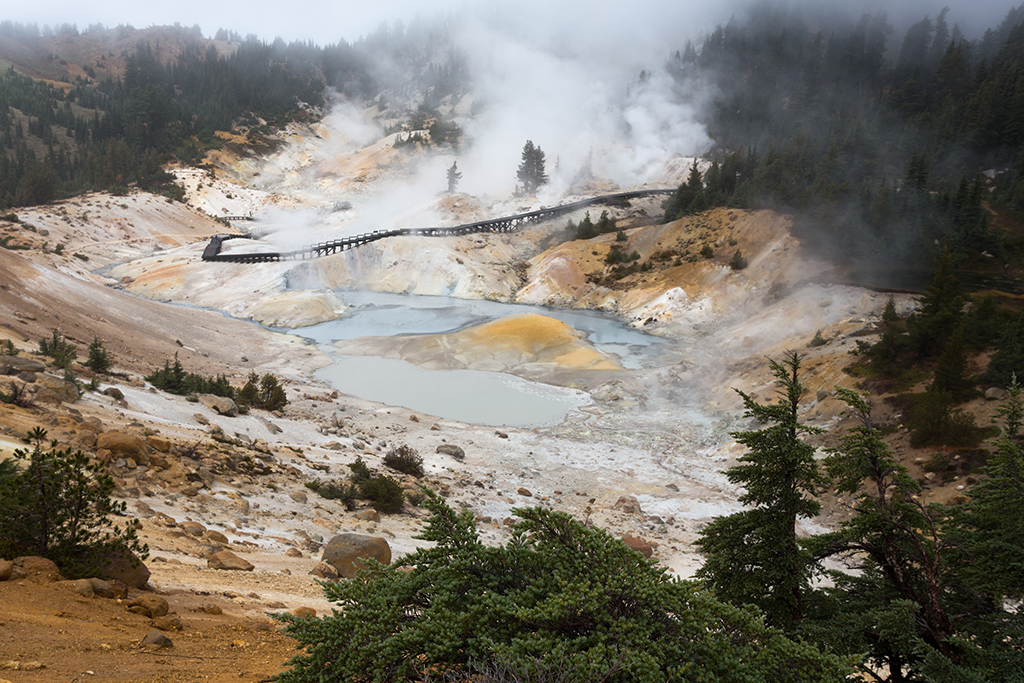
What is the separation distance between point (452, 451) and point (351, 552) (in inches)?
407

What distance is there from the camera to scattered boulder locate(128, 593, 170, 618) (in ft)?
23.0

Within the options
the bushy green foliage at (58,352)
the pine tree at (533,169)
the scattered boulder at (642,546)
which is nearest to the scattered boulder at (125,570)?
the scattered boulder at (642,546)

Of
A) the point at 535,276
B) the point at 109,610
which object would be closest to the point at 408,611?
the point at 109,610

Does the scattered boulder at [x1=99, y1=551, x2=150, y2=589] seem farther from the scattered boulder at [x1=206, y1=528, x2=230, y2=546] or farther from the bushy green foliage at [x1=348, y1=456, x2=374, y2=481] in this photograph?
the bushy green foliage at [x1=348, y1=456, x2=374, y2=481]

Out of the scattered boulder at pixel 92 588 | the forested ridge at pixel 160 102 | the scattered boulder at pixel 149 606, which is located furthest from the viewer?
the forested ridge at pixel 160 102

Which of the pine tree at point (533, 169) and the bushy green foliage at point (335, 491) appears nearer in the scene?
the bushy green foliage at point (335, 491)

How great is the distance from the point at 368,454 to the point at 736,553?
13539 millimetres

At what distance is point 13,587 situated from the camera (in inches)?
255

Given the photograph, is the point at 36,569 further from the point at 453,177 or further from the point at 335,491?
the point at 453,177

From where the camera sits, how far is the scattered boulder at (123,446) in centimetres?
1204

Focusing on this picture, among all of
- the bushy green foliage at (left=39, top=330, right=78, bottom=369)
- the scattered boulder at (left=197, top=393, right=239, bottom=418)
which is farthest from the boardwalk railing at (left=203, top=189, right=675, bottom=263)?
the scattered boulder at (left=197, top=393, right=239, bottom=418)

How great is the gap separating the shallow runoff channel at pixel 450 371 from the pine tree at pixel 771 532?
18385 mm

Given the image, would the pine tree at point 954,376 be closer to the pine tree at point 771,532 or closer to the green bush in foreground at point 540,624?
the pine tree at point 771,532

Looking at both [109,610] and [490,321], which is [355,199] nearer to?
[490,321]
